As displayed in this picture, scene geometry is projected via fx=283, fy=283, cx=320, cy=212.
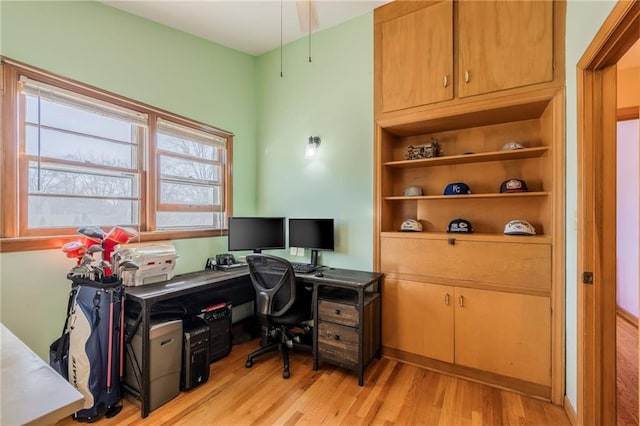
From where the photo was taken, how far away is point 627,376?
2188mm

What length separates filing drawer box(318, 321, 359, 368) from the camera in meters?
2.25

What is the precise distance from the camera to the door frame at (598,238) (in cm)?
154

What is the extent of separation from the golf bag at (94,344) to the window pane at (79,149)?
942mm

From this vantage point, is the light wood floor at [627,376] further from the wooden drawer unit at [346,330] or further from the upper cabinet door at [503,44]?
the upper cabinet door at [503,44]

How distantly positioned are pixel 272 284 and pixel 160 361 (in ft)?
3.01

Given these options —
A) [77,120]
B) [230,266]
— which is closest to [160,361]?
[230,266]

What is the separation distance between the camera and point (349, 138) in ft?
9.41

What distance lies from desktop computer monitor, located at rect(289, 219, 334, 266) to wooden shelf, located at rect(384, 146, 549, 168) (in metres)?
0.86

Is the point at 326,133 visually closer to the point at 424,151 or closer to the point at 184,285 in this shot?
the point at 424,151

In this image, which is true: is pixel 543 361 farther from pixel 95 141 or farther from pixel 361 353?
pixel 95 141

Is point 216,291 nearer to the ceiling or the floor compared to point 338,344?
nearer to the ceiling

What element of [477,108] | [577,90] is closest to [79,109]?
[477,108]

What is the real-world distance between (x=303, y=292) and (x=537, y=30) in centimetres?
277

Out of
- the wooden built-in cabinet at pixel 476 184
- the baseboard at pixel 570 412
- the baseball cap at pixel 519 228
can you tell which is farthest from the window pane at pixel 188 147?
the baseboard at pixel 570 412
